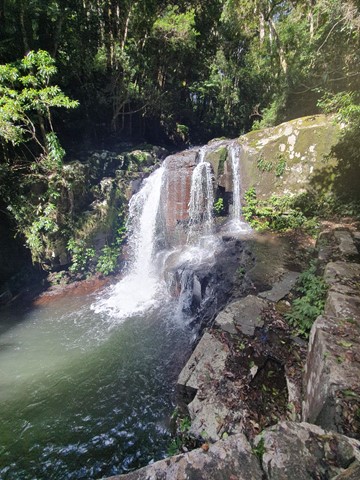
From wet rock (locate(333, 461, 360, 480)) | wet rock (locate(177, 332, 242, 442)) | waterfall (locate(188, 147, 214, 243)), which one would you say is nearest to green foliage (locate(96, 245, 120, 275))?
waterfall (locate(188, 147, 214, 243))

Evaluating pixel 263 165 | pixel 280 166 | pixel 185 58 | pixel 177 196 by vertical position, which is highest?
pixel 185 58

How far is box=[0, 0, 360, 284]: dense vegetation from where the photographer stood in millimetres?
7453

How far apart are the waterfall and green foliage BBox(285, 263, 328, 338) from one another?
A: 17.3ft

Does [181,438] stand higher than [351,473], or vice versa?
[351,473]

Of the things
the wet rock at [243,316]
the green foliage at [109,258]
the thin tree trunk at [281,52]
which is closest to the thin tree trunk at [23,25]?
the green foliage at [109,258]

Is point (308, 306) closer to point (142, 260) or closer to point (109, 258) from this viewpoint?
point (142, 260)

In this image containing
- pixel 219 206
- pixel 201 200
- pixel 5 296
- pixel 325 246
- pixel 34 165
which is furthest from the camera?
pixel 219 206

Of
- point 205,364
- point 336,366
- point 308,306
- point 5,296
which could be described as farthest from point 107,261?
point 336,366

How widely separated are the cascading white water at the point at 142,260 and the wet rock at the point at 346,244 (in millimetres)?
5048

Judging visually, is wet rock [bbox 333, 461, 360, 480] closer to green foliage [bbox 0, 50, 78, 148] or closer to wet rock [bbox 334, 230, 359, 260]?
wet rock [bbox 334, 230, 359, 260]

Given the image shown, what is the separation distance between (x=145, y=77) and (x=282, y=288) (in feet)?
40.7

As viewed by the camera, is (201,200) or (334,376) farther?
(201,200)

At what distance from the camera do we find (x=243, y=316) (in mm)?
4168

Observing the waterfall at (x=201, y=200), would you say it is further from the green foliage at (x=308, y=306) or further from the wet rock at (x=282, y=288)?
the green foliage at (x=308, y=306)
